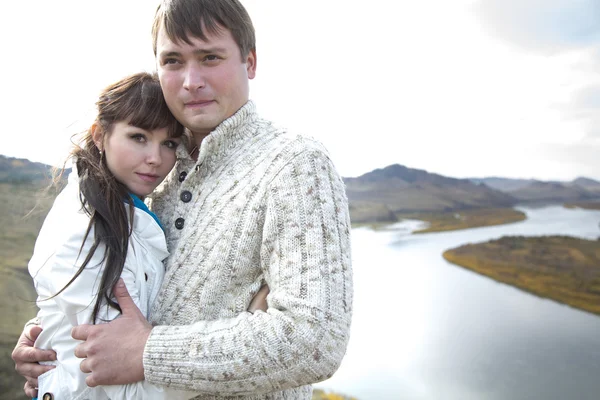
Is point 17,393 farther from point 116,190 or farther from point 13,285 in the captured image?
point 116,190

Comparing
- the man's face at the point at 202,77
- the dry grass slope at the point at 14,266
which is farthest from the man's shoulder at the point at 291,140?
the dry grass slope at the point at 14,266

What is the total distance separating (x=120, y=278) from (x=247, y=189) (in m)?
0.38

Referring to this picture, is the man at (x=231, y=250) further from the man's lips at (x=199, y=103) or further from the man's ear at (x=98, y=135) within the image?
the man's ear at (x=98, y=135)

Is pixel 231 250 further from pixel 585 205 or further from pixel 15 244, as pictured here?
pixel 585 205

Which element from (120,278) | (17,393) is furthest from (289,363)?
(17,393)

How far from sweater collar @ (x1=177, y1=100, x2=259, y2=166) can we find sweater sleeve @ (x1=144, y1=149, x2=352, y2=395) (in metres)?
0.28

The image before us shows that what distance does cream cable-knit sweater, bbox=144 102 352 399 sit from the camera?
0.82 meters

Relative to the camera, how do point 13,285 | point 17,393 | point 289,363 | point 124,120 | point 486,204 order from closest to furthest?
point 289,363
point 124,120
point 17,393
point 13,285
point 486,204

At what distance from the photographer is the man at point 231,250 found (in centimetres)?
83

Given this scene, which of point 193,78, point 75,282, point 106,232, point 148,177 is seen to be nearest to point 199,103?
point 193,78

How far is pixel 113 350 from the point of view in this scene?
910 millimetres

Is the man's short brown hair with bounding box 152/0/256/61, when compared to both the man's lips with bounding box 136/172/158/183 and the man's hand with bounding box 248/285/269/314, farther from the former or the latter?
the man's hand with bounding box 248/285/269/314

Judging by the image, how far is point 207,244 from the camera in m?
1.01

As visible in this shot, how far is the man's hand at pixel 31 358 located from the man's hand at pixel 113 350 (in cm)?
27
